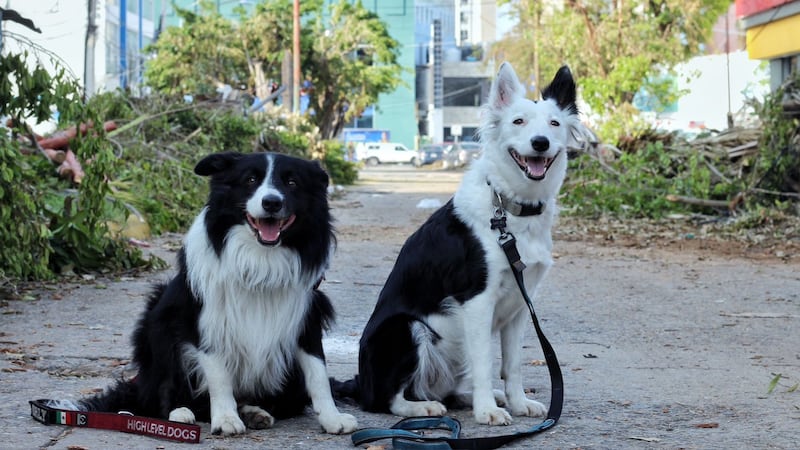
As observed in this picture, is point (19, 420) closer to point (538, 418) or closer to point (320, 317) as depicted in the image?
point (320, 317)

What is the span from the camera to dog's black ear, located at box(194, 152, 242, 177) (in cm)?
461

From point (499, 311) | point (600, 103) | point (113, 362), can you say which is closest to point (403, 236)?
point (113, 362)

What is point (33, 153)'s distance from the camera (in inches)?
467

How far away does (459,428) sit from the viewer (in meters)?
4.54

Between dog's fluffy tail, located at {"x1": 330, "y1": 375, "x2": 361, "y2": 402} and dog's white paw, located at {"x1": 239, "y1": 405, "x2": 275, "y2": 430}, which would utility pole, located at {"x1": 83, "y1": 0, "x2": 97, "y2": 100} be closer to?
dog's fluffy tail, located at {"x1": 330, "y1": 375, "x2": 361, "y2": 402}

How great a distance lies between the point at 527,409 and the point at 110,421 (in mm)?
1952

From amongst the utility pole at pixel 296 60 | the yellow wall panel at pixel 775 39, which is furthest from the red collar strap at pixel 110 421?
the utility pole at pixel 296 60

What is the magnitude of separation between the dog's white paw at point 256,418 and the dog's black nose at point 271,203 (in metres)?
0.94

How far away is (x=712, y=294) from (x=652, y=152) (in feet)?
28.5

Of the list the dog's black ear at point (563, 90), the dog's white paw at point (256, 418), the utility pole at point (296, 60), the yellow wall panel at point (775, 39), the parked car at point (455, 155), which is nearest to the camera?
the dog's white paw at point (256, 418)

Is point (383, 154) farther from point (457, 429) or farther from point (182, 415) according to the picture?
point (457, 429)

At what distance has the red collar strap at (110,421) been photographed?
14.5 ft

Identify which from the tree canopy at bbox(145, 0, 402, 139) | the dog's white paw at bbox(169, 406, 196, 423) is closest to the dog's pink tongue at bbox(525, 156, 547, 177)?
the dog's white paw at bbox(169, 406, 196, 423)

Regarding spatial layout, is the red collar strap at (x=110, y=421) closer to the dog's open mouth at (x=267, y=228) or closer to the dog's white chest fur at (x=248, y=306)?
the dog's white chest fur at (x=248, y=306)
